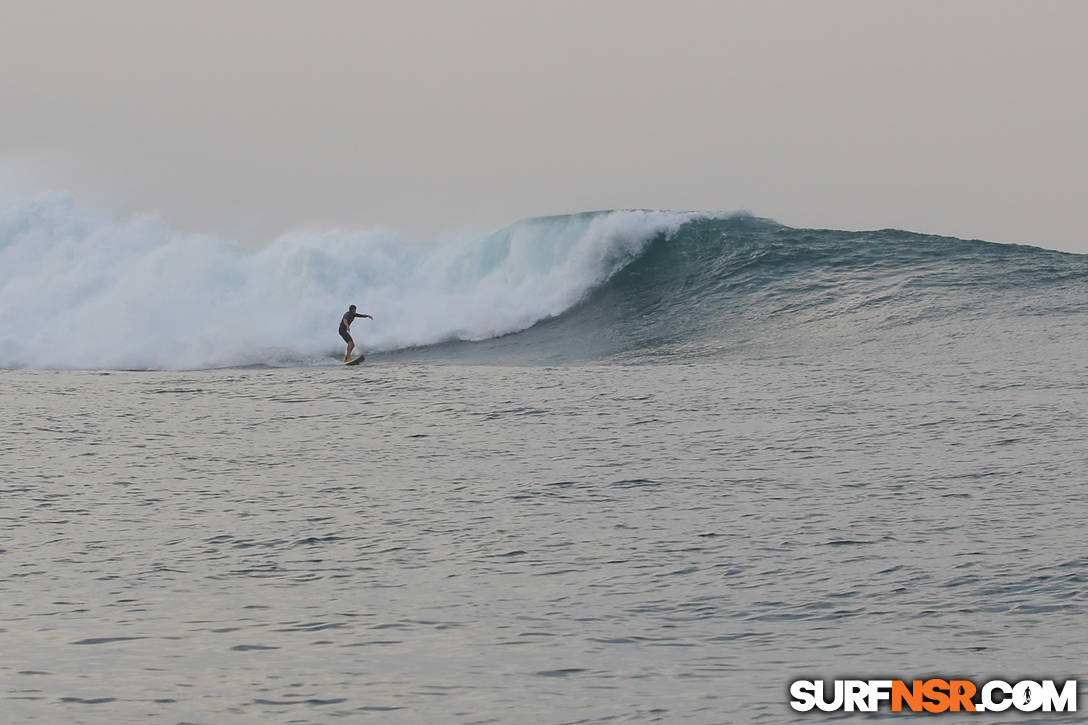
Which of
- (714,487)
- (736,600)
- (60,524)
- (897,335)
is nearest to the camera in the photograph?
(736,600)

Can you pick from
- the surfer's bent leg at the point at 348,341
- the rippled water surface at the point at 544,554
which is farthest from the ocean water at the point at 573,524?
the surfer's bent leg at the point at 348,341

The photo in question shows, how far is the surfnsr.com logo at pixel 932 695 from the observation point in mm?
4668

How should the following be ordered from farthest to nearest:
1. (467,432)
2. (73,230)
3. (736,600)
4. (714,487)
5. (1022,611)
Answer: (73,230) < (467,432) < (714,487) < (736,600) < (1022,611)

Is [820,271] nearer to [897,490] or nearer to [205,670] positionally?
[897,490]

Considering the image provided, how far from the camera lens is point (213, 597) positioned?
6.61 meters

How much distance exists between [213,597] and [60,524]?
2369 millimetres

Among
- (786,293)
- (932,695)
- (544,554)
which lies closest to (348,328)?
(786,293)

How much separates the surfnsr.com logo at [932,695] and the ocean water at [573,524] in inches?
5.2

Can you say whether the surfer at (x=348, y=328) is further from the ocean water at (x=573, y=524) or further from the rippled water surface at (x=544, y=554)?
the rippled water surface at (x=544, y=554)

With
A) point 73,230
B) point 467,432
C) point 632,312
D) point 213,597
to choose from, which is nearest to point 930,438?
point 467,432

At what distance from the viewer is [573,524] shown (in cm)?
816

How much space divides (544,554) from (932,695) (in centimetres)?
301

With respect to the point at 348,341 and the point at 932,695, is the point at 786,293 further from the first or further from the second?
the point at 932,695

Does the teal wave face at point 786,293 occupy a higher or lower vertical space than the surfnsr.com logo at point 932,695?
higher
